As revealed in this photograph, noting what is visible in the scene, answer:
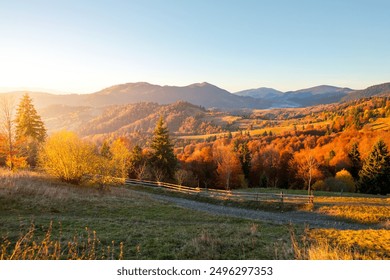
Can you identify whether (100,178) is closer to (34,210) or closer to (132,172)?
(34,210)

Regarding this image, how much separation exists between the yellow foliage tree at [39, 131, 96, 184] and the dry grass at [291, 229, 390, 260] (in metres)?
24.8

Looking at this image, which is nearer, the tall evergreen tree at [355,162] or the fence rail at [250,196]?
the fence rail at [250,196]

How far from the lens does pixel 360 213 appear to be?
2173cm

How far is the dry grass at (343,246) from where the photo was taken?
6559mm

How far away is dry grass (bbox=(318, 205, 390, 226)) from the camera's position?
20114 mm

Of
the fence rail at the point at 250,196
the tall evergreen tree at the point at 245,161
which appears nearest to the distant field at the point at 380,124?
the tall evergreen tree at the point at 245,161

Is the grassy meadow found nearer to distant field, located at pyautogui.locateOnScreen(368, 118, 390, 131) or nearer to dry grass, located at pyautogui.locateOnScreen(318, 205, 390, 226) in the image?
dry grass, located at pyautogui.locateOnScreen(318, 205, 390, 226)

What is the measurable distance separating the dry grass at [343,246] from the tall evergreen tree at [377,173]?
46.7 m

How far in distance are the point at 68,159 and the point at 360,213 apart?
28616mm

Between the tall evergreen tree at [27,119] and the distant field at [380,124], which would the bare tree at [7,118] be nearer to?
the tall evergreen tree at [27,119]

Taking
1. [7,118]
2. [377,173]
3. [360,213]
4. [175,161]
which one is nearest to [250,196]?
[360,213]

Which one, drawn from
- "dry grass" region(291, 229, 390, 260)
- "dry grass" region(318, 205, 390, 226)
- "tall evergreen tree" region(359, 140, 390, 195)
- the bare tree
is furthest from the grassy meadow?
"tall evergreen tree" region(359, 140, 390, 195)

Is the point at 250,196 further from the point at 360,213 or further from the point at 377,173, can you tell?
the point at 377,173
